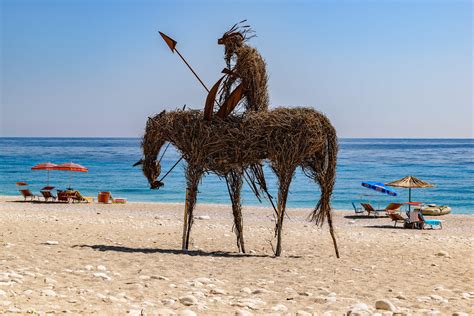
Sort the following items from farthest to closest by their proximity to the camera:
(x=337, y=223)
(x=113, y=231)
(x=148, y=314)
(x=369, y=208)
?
1. (x=369, y=208)
2. (x=337, y=223)
3. (x=113, y=231)
4. (x=148, y=314)

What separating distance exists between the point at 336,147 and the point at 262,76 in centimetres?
208

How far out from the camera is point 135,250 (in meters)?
11.7

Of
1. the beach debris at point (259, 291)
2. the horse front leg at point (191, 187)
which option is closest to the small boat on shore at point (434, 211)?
the horse front leg at point (191, 187)

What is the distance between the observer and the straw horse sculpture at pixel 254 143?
11023mm

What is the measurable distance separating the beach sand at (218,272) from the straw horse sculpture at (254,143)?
1.48 meters

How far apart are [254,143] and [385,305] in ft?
15.5

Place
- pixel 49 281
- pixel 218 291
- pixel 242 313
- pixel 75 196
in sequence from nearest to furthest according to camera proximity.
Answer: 1. pixel 242 313
2. pixel 49 281
3. pixel 218 291
4. pixel 75 196

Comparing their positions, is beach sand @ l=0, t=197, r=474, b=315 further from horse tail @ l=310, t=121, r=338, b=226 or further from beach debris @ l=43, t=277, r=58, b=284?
horse tail @ l=310, t=121, r=338, b=226

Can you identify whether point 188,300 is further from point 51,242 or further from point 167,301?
point 51,242

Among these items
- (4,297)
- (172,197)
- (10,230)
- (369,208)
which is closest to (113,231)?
(10,230)

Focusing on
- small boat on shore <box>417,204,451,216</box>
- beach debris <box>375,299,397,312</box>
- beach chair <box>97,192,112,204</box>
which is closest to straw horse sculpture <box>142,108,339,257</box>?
beach debris <box>375,299,397,312</box>

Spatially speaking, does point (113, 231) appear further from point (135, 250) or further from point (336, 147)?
point (336, 147)

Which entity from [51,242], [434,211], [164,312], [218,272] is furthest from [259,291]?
[434,211]

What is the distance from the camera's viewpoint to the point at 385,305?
283 inches
